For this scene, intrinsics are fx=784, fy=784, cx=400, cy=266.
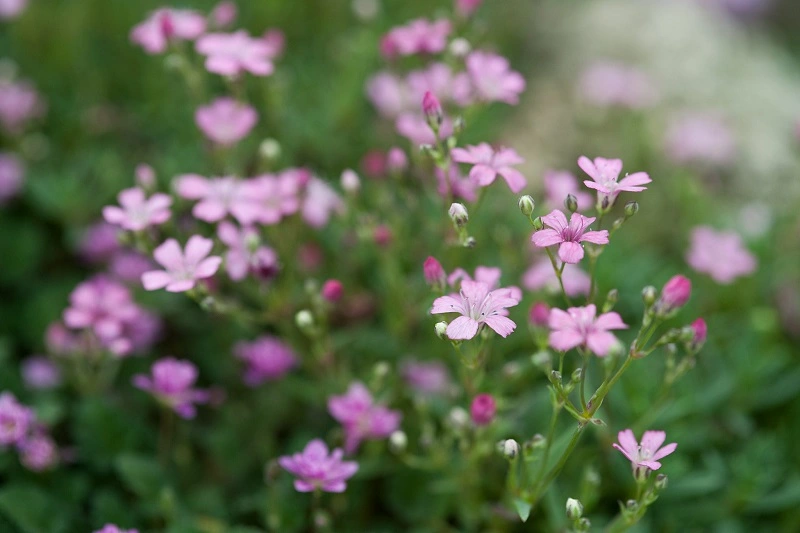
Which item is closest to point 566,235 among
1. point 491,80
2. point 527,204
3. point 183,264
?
point 527,204

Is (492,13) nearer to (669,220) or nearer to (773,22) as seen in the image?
(669,220)

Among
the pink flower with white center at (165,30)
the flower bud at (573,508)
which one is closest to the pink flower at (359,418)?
the flower bud at (573,508)

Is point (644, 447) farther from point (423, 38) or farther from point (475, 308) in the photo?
point (423, 38)

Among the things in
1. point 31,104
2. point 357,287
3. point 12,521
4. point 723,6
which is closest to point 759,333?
point 357,287

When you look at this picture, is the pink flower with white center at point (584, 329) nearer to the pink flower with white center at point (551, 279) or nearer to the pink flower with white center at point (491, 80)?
the pink flower with white center at point (551, 279)

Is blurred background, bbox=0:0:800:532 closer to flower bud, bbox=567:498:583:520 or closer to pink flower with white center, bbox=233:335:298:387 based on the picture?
pink flower with white center, bbox=233:335:298:387
